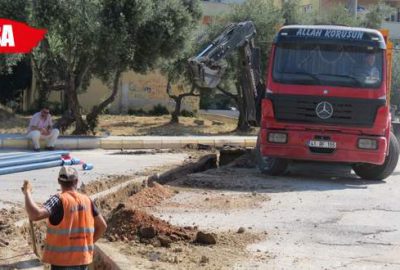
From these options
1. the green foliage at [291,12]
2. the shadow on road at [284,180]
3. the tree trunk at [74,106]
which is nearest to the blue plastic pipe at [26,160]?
the shadow on road at [284,180]

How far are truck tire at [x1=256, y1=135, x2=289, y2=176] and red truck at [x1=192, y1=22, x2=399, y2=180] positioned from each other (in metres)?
0.51

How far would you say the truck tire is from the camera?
13438mm

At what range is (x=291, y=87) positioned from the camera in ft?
41.7

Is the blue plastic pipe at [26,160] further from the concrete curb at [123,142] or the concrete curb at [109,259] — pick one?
the concrete curb at [109,259]

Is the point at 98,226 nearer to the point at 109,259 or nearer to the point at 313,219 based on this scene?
the point at 109,259

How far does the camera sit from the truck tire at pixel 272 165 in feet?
44.1

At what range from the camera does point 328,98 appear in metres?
12.6

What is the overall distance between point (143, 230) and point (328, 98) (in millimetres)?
6464

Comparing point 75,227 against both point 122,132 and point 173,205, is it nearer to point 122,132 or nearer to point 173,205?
point 173,205

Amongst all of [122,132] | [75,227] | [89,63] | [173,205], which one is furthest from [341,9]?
[75,227]

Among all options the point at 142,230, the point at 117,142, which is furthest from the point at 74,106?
the point at 142,230

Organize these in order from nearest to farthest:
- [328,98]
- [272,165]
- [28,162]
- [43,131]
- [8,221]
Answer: [8,221], [328,98], [28,162], [272,165], [43,131]

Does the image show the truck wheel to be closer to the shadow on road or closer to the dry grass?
the shadow on road

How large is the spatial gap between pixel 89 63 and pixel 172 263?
51.0ft
